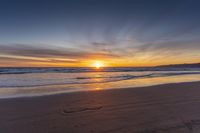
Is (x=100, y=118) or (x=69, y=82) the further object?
(x=69, y=82)

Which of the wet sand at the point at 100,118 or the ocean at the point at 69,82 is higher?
the ocean at the point at 69,82

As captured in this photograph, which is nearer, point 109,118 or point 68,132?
point 68,132

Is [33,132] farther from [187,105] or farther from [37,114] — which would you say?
[187,105]

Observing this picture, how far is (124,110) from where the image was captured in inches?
218

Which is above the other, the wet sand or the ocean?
the ocean

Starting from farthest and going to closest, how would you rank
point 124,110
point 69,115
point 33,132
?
point 124,110, point 69,115, point 33,132

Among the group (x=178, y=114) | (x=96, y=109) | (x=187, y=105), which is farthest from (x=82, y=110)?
(x=187, y=105)

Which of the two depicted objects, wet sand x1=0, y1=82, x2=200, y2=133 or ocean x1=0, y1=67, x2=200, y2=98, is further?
ocean x1=0, y1=67, x2=200, y2=98

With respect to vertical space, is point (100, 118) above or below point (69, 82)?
below

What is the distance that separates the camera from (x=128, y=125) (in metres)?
4.26

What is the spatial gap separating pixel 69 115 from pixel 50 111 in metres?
0.74

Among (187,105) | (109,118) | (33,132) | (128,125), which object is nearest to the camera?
(33,132)

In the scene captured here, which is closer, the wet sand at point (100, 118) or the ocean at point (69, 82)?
the wet sand at point (100, 118)

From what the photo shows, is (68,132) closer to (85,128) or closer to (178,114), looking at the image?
(85,128)
